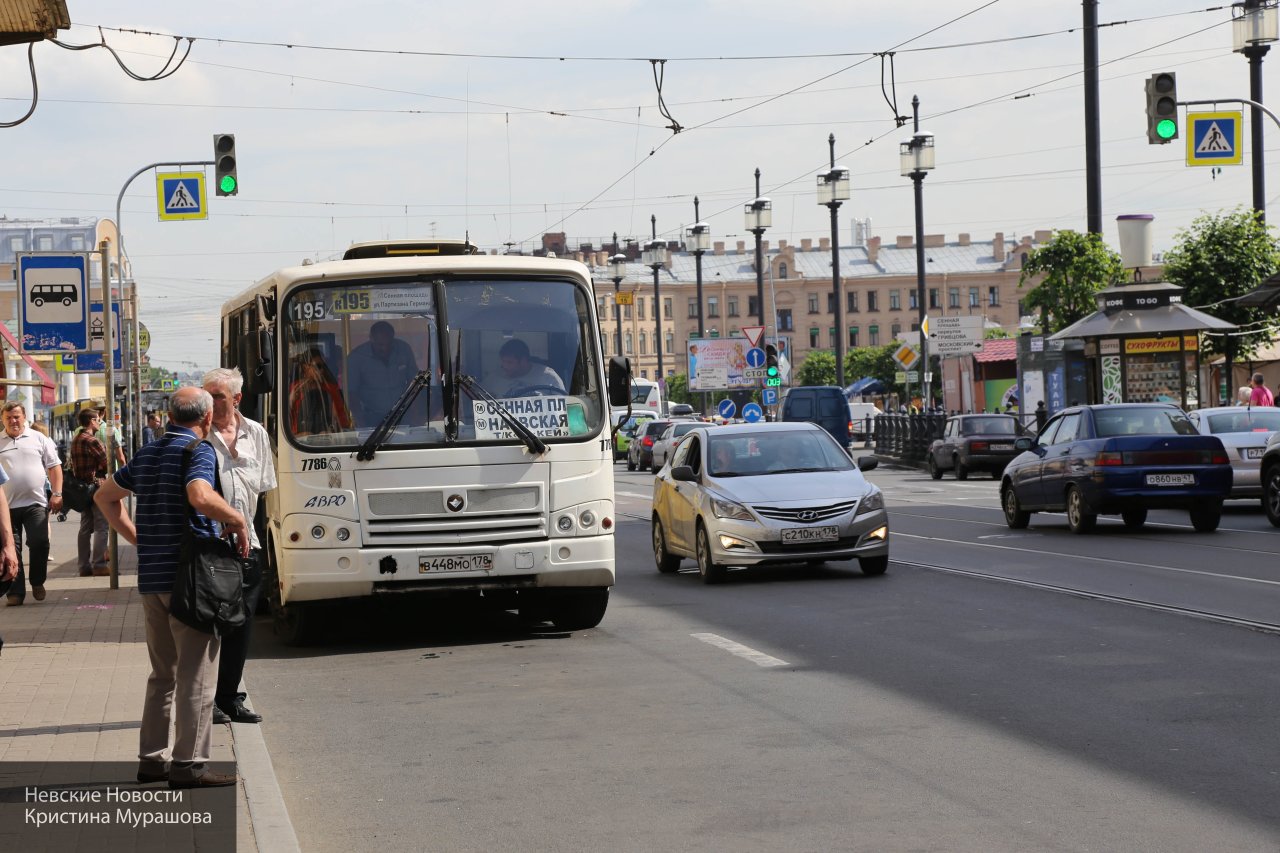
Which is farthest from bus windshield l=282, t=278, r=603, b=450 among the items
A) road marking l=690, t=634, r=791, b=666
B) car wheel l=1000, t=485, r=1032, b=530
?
car wheel l=1000, t=485, r=1032, b=530

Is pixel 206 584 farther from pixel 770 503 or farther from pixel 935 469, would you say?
pixel 935 469

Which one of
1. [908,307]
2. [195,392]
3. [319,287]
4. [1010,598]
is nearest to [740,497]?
[1010,598]

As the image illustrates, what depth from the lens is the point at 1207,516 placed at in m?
21.8

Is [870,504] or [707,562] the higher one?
[870,504]

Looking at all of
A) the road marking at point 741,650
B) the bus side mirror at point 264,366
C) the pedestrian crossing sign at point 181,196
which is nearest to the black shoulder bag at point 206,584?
the road marking at point 741,650

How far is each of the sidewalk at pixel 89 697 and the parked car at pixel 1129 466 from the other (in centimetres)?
1097

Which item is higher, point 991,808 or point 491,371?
point 491,371

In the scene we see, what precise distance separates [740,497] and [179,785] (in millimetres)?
10182

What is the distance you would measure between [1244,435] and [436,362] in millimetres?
15344

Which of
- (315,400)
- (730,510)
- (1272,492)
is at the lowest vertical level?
(1272,492)

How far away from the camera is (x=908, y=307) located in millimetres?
160375

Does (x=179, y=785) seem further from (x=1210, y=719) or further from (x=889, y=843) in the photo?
(x=1210, y=719)

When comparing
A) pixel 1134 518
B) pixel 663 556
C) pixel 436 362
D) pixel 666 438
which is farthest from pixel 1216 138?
pixel 666 438

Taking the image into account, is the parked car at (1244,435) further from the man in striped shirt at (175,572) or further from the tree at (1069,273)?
the man in striped shirt at (175,572)
